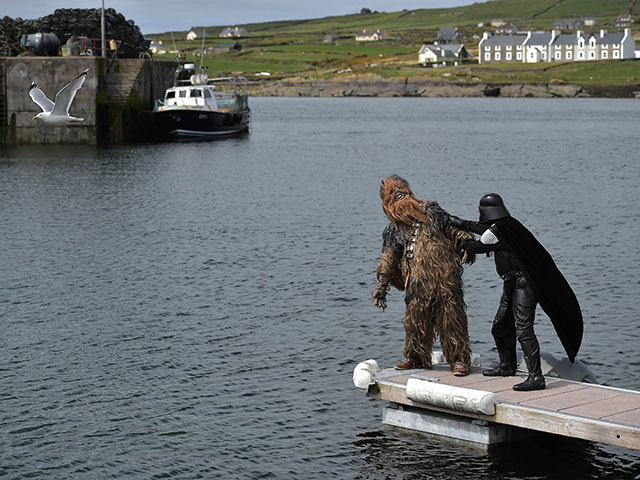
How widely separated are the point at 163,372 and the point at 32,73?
1590 inches

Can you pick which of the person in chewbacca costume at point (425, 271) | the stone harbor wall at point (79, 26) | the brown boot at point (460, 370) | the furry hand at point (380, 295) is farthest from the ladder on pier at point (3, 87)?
the brown boot at point (460, 370)

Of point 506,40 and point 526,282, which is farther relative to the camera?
point 506,40

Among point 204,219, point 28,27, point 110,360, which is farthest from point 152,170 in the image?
point 110,360

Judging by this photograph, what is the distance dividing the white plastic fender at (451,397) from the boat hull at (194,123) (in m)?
47.9

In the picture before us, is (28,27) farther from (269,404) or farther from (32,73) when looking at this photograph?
(269,404)

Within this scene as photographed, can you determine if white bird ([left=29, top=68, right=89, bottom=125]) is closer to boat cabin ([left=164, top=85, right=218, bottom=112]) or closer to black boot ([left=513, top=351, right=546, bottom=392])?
boat cabin ([left=164, top=85, right=218, bottom=112])

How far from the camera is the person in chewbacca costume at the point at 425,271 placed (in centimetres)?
1030

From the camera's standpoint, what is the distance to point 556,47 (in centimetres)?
19338

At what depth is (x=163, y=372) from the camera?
13.5 meters

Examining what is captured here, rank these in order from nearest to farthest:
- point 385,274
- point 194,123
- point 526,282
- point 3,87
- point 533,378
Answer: point 533,378 < point 526,282 < point 385,274 < point 3,87 < point 194,123

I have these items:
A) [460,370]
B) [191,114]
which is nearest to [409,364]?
[460,370]

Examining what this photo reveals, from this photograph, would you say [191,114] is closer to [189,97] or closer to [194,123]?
[194,123]

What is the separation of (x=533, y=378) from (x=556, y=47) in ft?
631

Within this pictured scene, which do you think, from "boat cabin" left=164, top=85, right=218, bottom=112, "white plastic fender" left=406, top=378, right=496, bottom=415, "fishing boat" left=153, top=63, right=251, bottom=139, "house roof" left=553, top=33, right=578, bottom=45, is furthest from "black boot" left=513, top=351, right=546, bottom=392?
"house roof" left=553, top=33, right=578, bottom=45
